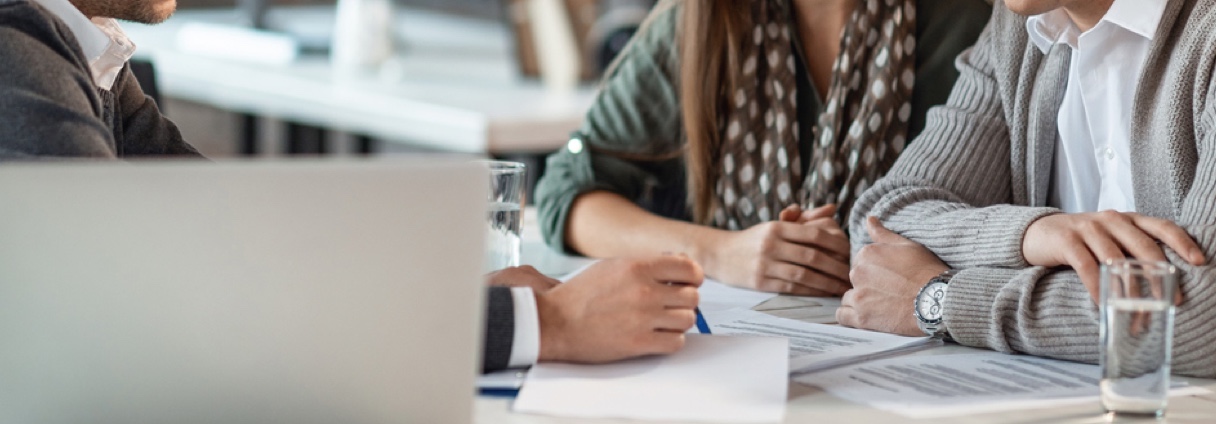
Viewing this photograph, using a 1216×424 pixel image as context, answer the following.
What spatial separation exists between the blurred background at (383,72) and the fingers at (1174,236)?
5.59 feet

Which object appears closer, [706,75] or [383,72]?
[706,75]

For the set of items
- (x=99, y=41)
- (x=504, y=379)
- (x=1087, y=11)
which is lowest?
(x=504, y=379)

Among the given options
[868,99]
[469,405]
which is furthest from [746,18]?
[469,405]

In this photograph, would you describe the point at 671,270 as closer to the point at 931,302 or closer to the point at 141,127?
the point at 931,302

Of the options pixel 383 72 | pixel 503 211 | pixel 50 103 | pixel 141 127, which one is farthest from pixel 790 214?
pixel 383 72

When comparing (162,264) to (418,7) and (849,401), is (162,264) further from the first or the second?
(418,7)

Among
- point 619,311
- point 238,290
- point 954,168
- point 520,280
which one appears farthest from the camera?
point 954,168

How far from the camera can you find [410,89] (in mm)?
3119

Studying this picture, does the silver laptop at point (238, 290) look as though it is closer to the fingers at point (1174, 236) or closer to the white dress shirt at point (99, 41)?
the white dress shirt at point (99, 41)

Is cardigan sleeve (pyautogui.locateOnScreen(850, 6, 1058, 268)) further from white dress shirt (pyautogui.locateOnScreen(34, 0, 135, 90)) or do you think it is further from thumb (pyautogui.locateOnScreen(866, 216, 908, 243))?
white dress shirt (pyautogui.locateOnScreen(34, 0, 135, 90))

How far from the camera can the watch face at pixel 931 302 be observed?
1.08m

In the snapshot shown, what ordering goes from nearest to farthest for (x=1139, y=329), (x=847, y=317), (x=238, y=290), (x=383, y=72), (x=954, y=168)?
1. (x=238, y=290)
2. (x=1139, y=329)
3. (x=847, y=317)
4. (x=954, y=168)
5. (x=383, y=72)

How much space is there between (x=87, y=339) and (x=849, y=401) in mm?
499

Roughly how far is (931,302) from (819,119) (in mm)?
563
